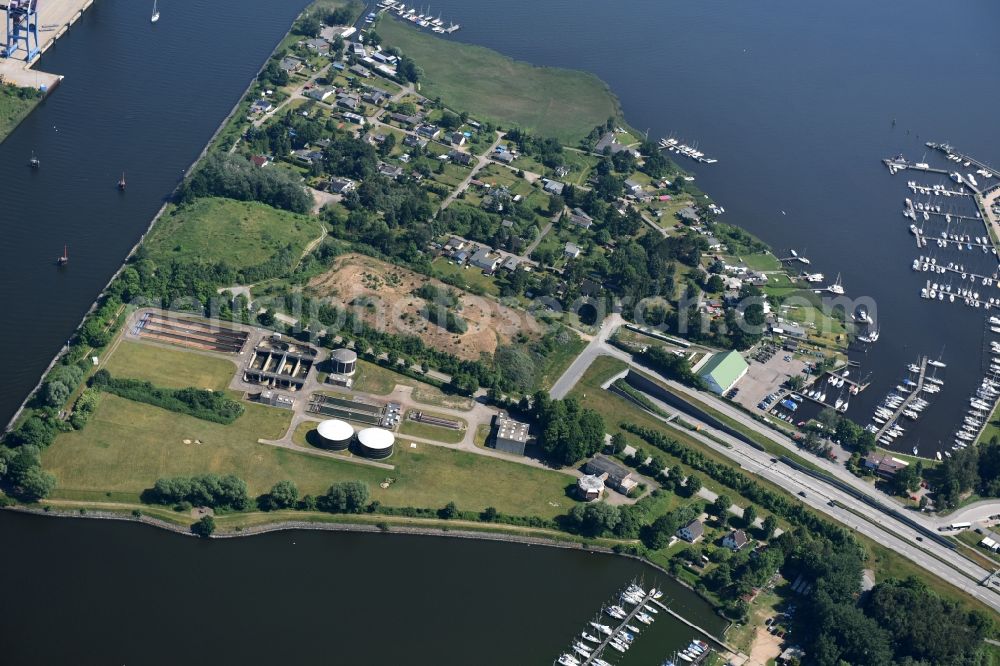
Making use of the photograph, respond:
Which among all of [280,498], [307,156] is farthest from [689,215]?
[280,498]

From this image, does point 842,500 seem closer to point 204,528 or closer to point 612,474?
point 612,474

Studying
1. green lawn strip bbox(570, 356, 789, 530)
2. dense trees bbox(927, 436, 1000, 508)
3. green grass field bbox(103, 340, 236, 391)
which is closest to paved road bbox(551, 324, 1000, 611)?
green lawn strip bbox(570, 356, 789, 530)

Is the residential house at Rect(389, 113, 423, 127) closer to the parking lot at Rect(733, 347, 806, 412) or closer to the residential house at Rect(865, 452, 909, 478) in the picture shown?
the parking lot at Rect(733, 347, 806, 412)

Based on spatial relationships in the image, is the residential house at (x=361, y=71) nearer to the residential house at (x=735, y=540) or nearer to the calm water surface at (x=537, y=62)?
the calm water surface at (x=537, y=62)

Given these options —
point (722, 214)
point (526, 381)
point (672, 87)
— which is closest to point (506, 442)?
point (526, 381)

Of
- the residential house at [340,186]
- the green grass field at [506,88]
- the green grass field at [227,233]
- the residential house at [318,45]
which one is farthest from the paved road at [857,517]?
the residential house at [318,45]

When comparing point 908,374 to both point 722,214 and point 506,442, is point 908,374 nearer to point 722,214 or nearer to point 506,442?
point 722,214
